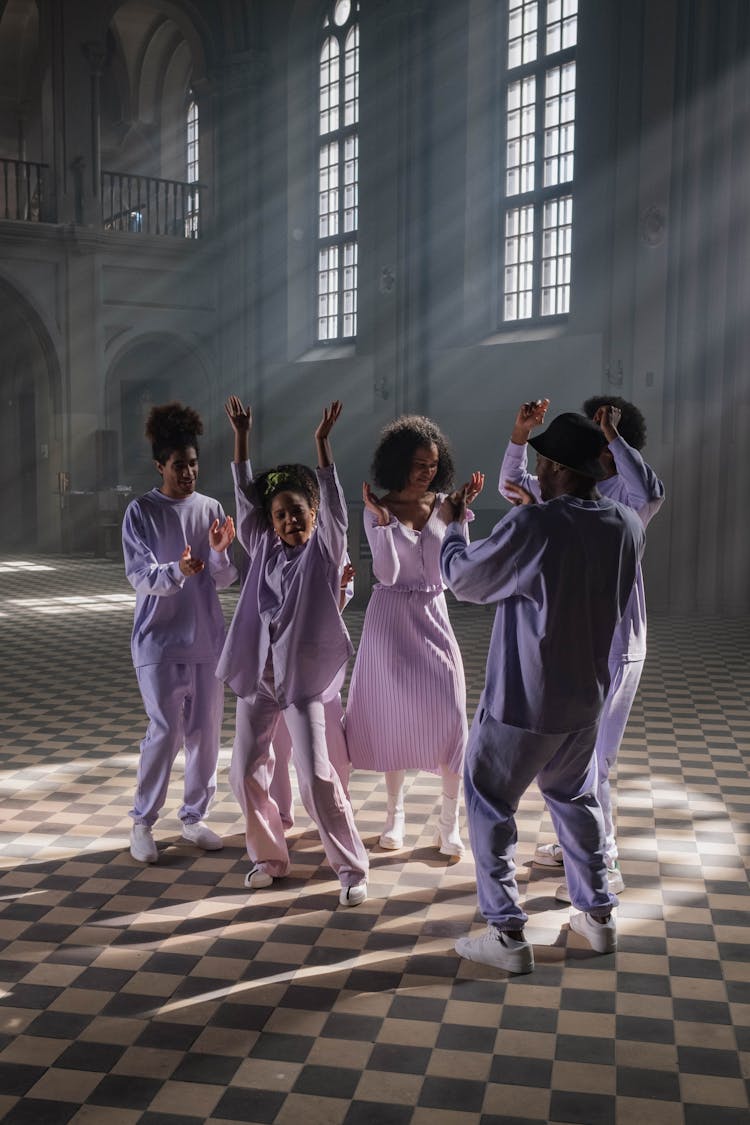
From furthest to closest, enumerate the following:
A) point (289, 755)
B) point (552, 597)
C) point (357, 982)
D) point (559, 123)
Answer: point (559, 123), point (289, 755), point (357, 982), point (552, 597)

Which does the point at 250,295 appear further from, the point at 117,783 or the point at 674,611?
the point at 117,783

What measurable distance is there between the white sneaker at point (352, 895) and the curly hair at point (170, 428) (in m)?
1.82

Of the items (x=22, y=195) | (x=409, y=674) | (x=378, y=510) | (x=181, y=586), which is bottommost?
(x=409, y=674)

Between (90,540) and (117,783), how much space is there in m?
13.8

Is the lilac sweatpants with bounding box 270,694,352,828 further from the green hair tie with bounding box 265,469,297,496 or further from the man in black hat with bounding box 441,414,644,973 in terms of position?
the man in black hat with bounding box 441,414,644,973

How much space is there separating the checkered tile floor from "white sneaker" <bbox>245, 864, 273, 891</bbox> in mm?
65

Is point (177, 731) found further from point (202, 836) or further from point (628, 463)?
point (628, 463)

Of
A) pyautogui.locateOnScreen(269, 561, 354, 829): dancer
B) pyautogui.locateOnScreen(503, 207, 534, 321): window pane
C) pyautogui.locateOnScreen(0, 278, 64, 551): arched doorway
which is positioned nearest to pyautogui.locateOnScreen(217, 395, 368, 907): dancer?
pyautogui.locateOnScreen(269, 561, 354, 829): dancer

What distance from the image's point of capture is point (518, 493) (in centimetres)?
411

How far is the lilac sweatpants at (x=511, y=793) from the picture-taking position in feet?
12.2

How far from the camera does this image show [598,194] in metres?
13.8

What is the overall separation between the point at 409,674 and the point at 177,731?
0.96 m

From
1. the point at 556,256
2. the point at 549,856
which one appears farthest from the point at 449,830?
the point at 556,256

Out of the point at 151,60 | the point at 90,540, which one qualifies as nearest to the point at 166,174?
the point at 151,60
